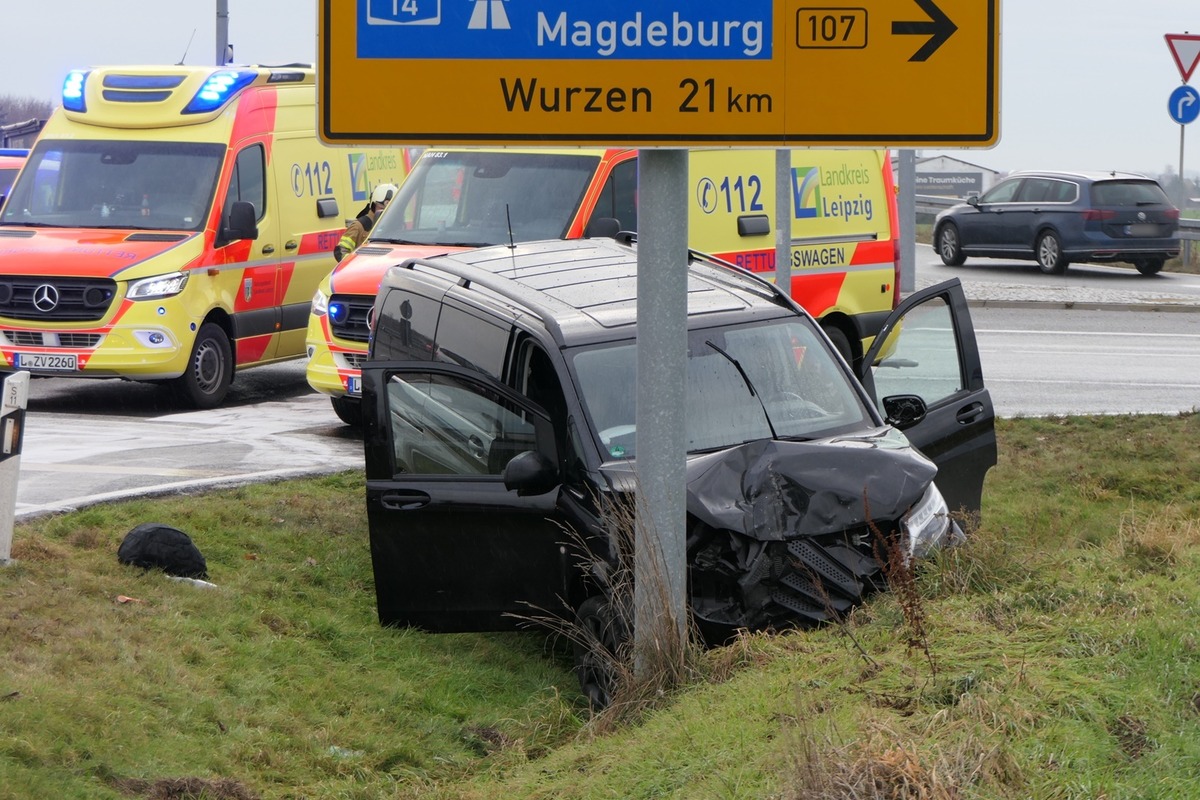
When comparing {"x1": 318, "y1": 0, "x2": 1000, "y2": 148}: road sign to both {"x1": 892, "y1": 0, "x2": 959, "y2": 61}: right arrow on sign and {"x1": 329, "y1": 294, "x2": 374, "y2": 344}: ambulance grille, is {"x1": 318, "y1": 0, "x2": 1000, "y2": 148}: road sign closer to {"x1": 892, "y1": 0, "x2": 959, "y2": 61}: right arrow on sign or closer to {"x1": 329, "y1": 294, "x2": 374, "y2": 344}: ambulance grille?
{"x1": 892, "y1": 0, "x2": 959, "y2": 61}: right arrow on sign

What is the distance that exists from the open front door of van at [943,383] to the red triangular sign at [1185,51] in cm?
1617

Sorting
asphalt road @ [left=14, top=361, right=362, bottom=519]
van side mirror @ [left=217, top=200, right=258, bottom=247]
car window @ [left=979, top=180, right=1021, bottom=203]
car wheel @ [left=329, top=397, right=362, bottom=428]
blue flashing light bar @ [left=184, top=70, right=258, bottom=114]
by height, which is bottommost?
asphalt road @ [left=14, top=361, right=362, bottom=519]

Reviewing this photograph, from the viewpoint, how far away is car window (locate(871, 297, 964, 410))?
7.95 meters

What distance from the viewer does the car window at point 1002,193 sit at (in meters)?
26.1

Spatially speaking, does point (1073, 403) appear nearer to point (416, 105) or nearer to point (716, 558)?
point (716, 558)

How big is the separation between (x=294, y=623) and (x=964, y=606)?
10.2 feet

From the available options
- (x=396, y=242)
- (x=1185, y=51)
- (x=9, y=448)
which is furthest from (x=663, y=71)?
(x=1185, y=51)

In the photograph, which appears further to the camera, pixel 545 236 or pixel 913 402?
pixel 545 236

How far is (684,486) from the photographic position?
5.36 meters

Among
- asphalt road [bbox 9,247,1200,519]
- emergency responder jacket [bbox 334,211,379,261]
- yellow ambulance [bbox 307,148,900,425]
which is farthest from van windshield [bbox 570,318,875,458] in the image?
emergency responder jacket [bbox 334,211,379,261]

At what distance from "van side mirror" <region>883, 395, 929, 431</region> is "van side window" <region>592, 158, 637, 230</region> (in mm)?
4423

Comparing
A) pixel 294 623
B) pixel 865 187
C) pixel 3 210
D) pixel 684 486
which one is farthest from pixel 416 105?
pixel 3 210

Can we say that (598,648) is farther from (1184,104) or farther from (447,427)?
(1184,104)

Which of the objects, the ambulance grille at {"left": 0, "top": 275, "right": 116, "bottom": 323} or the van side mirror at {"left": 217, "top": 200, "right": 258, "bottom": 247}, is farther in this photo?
the van side mirror at {"left": 217, "top": 200, "right": 258, "bottom": 247}
